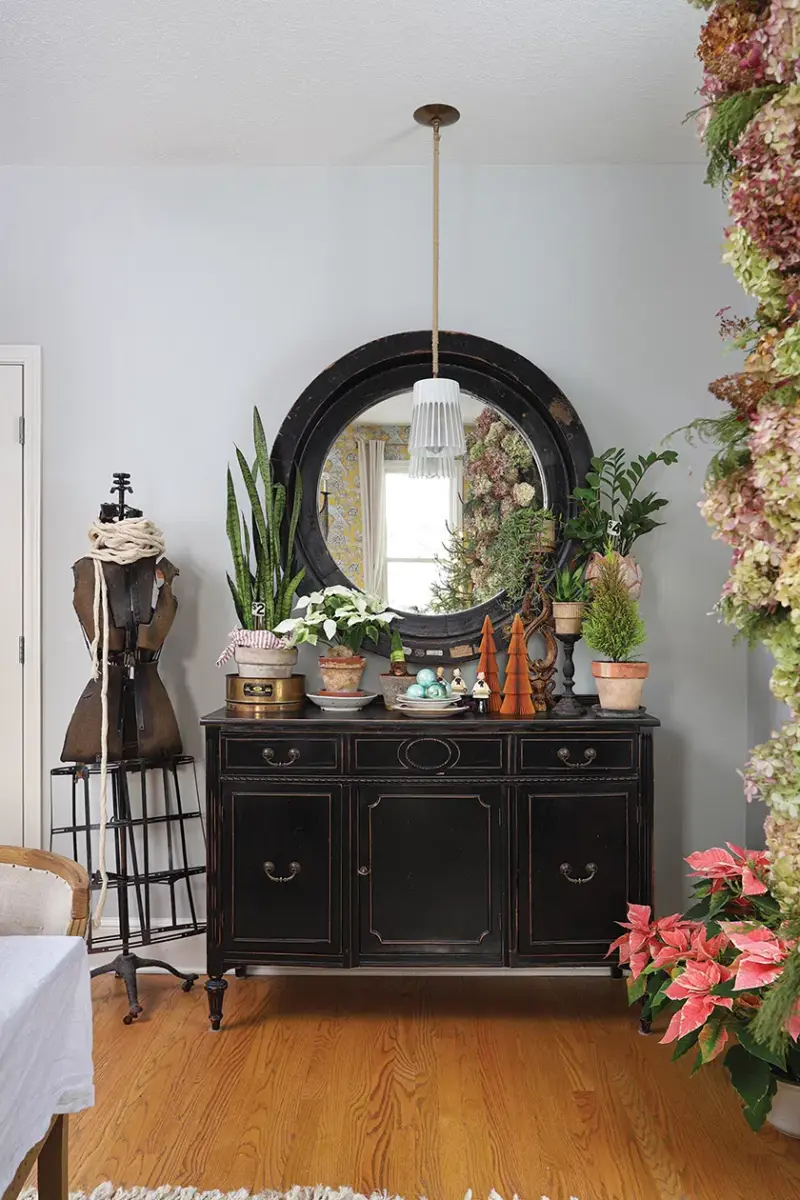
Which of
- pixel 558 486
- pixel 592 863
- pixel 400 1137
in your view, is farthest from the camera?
pixel 558 486

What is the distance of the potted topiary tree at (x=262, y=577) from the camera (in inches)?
119

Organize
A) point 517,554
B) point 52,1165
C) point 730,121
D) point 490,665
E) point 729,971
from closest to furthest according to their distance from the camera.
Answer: point 52,1165 → point 730,121 → point 729,971 → point 490,665 → point 517,554

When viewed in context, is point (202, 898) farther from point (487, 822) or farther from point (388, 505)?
point (388, 505)

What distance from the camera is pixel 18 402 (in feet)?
11.1

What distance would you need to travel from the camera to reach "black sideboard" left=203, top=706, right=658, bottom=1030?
2770 millimetres

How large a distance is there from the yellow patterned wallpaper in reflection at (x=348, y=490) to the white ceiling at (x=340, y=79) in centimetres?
102

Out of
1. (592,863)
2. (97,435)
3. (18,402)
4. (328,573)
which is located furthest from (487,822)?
(18,402)

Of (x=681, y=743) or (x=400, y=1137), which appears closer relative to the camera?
(x=400, y=1137)

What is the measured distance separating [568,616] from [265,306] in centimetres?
164

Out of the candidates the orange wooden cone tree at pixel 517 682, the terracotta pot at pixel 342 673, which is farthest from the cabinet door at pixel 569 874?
the terracotta pot at pixel 342 673

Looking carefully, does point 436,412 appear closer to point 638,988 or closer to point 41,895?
point 638,988

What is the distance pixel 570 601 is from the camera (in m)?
3.04

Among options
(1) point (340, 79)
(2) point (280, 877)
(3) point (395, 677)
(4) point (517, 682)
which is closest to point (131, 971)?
(2) point (280, 877)

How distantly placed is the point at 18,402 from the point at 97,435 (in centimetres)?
32
